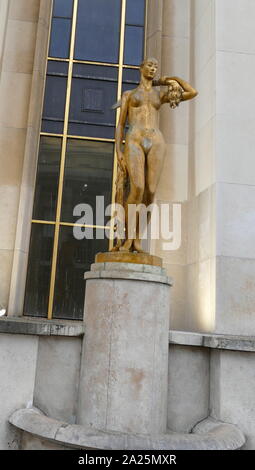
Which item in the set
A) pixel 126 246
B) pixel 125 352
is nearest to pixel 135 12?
pixel 126 246

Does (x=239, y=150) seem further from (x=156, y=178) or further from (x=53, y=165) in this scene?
(x=53, y=165)

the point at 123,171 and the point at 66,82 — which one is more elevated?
the point at 66,82

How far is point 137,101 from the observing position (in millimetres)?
6105

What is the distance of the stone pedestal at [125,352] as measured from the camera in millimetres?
5062

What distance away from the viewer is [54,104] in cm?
974

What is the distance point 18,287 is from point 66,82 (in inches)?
197

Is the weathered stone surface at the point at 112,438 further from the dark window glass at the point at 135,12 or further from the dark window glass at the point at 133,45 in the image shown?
the dark window glass at the point at 135,12

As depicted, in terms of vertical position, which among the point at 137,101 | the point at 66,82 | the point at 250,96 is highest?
the point at 66,82

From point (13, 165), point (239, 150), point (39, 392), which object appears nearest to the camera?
point (39, 392)

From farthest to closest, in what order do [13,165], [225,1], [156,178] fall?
[13,165] → [225,1] → [156,178]

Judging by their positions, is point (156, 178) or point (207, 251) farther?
point (207, 251)

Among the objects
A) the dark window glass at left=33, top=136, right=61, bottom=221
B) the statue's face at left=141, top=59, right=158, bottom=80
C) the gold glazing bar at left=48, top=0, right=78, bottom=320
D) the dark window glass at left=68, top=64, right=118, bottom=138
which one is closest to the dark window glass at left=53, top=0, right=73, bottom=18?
the gold glazing bar at left=48, top=0, right=78, bottom=320
